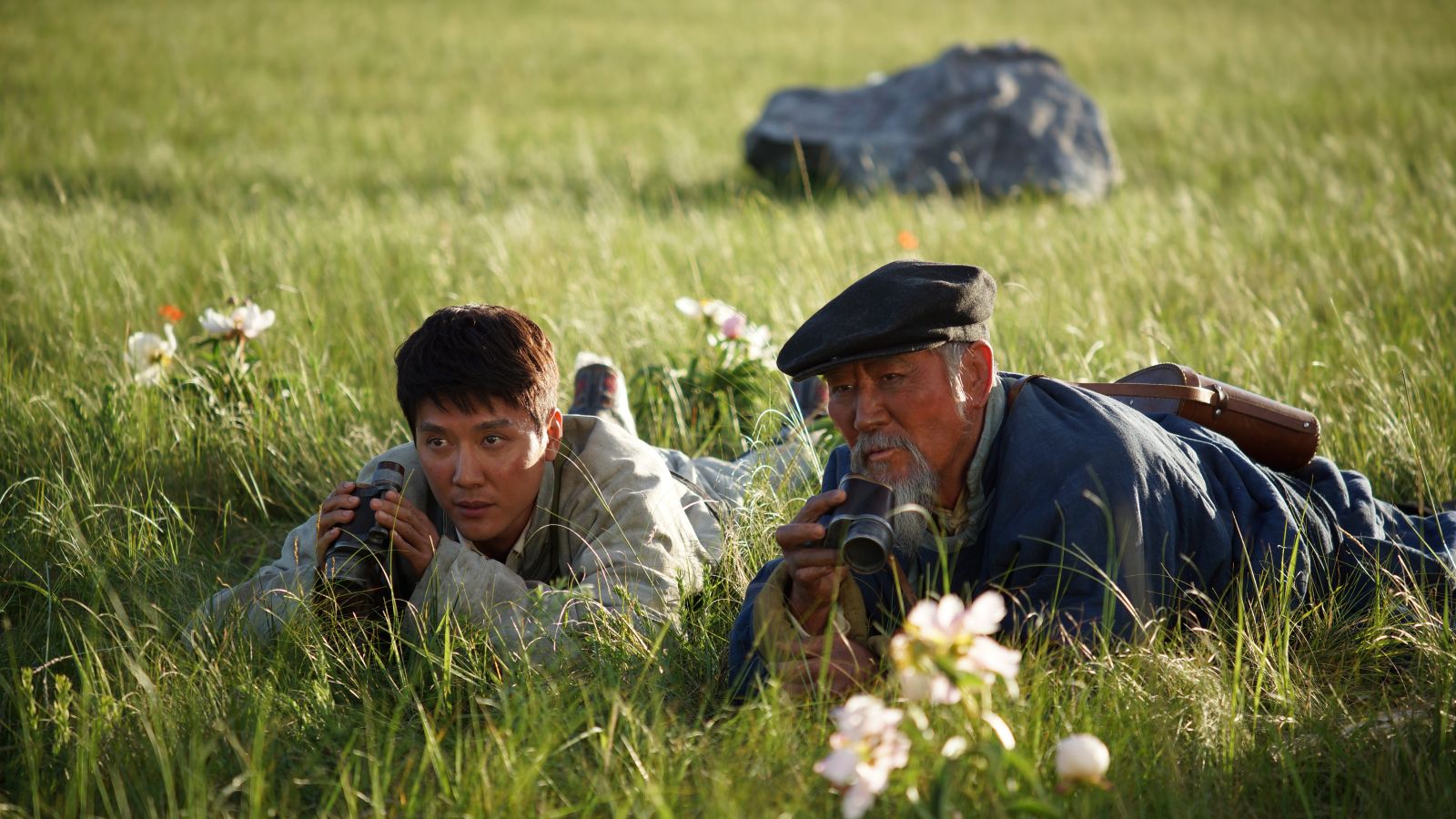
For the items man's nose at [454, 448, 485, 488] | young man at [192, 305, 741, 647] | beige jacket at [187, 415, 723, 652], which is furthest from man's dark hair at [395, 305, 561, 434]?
beige jacket at [187, 415, 723, 652]

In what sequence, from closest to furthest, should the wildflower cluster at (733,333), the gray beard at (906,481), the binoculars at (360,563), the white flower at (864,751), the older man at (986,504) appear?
the white flower at (864,751) < the older man at (986,504) < the gray beard at (906,481) < the binoculars at (360,563) < the wildflower cluster at (733,333)

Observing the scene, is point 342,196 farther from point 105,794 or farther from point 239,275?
point 105,794

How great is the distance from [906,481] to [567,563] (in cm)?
114

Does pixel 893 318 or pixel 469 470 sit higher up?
pixel 893 318

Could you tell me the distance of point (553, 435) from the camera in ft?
11.5

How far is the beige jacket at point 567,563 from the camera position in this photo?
119 inches

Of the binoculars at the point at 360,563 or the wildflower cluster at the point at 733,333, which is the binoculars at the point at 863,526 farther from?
the wildflower cluster at the point at 733,333

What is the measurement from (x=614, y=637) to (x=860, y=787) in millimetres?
1356

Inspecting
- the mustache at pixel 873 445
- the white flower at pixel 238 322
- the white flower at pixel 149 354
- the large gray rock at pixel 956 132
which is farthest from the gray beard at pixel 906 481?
the large gray rock at pixel 956 132

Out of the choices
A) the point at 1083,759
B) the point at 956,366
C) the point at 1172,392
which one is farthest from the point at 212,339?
the point at 1083,759

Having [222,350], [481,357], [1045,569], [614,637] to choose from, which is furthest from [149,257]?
[1045,569]

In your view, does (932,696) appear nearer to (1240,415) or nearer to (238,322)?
(1240,415)

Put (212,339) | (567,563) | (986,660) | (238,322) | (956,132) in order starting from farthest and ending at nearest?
(956,132) → (212,339) → (238,322) → (567,563) → (986,660)

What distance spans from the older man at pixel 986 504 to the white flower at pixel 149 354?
266 cm
